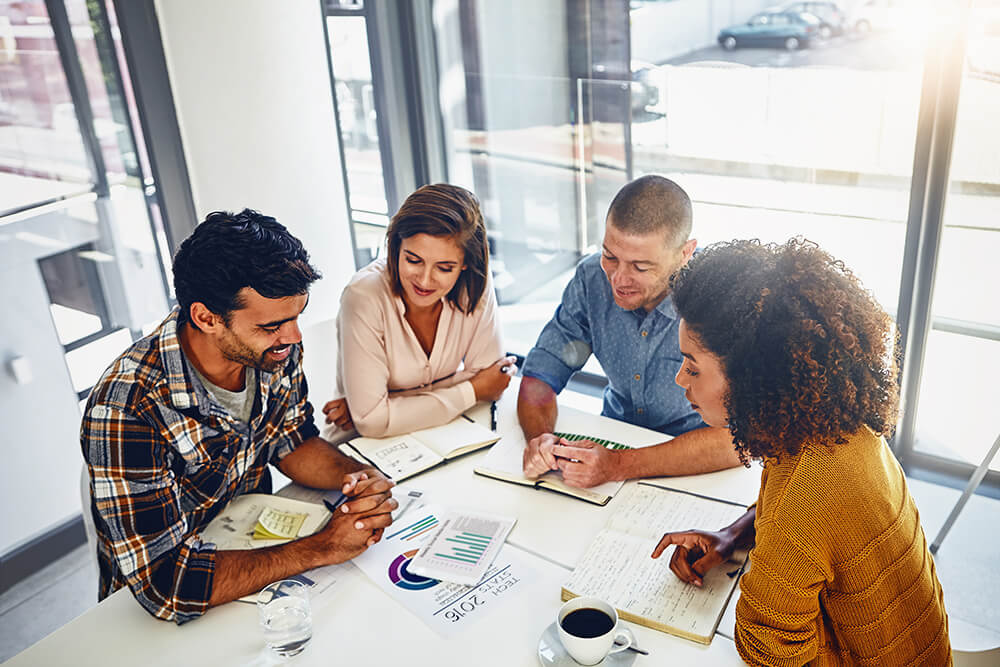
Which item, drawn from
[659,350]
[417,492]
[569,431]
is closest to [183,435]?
[417,492]

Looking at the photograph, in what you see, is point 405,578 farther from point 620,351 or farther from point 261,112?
point 261,112

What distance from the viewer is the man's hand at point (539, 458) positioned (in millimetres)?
1725

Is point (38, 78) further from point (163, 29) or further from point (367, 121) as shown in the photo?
point (367, 121)

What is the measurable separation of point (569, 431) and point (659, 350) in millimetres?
332

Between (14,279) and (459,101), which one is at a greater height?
(459,101)

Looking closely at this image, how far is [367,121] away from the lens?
374 centimetres

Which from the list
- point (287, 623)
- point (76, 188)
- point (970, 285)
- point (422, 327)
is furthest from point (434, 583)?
point (970, 285)

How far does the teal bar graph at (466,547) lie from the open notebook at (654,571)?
19 centimetres

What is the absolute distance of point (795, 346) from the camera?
115 cm

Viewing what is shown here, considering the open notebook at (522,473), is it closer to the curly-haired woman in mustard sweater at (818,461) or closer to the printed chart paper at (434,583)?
the printed chart paper at (434,583)

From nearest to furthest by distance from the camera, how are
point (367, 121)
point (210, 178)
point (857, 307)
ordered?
1. point (857, 307)
2. point (210, 178)
3. point (367, 121)

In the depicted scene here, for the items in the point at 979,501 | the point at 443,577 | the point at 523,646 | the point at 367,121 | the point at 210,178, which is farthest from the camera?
the point at 367,121

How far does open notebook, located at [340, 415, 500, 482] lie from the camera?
184cm

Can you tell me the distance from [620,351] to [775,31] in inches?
59.8
